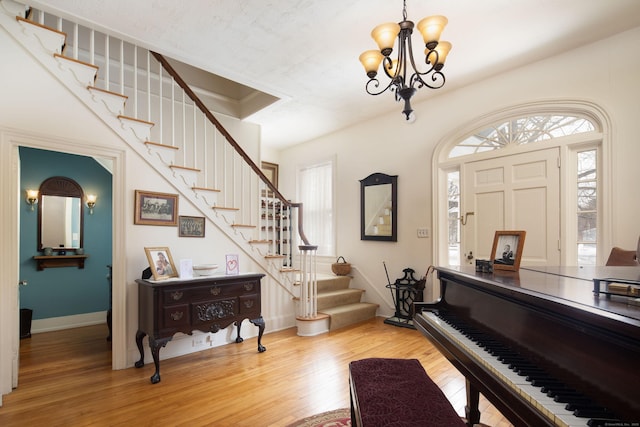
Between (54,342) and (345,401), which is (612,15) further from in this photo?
(54,342)

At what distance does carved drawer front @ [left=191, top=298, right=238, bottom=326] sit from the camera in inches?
121

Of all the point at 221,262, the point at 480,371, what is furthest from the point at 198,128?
the point at 480,371

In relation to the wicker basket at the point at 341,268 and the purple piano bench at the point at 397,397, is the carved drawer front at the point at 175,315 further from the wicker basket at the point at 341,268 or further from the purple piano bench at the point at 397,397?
the wicker basket at the point at 341,268

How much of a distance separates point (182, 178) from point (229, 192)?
1359mm

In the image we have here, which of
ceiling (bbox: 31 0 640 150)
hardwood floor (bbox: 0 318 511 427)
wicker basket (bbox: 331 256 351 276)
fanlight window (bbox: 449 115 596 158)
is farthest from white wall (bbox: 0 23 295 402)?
fanlight window (bbox: 449 115 596 158)

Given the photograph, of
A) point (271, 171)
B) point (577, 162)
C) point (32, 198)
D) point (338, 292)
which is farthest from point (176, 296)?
point (271, 171)

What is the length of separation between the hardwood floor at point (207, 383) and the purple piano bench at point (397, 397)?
871 millimetres

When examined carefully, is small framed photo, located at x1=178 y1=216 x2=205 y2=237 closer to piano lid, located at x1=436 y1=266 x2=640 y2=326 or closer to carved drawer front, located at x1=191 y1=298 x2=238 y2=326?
carved drawer front, located at x1=191 y1=298 x2=238 y2=326

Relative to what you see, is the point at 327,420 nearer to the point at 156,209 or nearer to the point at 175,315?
the point at 175,315

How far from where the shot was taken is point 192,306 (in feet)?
9.98

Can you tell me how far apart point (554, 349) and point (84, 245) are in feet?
17.5

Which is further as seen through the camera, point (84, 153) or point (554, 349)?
point (84, 153)

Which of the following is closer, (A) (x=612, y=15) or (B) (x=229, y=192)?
(A) (x=612, y=15)

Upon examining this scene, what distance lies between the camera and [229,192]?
4.84 m
